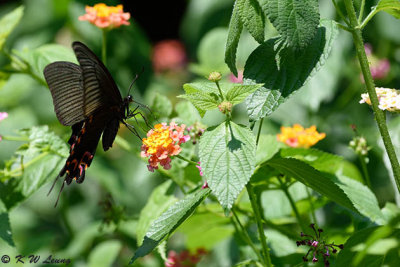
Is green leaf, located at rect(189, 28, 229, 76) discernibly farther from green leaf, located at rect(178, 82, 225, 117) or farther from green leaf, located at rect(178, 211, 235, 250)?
green leaf, located at rect(178, 82, 225, 117)

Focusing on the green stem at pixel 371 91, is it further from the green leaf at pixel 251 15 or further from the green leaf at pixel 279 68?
the green leaf at pixel 251 15

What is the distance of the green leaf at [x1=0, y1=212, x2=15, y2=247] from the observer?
157 cm

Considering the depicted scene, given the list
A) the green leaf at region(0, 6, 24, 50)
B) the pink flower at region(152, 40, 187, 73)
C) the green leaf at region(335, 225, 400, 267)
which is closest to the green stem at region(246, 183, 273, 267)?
the green leaf at region(335, 225, 400, 267)

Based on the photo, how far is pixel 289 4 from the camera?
47.8 inches

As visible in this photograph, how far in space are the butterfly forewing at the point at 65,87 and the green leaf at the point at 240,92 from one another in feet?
1.85

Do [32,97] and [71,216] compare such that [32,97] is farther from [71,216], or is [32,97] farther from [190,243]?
[190,243]

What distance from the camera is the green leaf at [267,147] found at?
1615 mm

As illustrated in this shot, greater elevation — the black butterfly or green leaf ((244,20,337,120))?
green leaf ((244,20,337,120))

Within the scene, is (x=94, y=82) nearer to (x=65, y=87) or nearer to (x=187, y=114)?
(x=65, y=87)

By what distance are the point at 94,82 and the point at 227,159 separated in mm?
598

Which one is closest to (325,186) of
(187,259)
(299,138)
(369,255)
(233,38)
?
(369,255)

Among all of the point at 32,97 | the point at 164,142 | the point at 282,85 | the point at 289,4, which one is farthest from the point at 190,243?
the point at 32,97

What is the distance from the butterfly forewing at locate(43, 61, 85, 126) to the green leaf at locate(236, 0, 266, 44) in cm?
59

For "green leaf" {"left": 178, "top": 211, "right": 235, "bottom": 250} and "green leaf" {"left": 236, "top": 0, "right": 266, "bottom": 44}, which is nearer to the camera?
"green leaf" {"left": 236, "top": 0, "right": 266, "bottom": 44}
